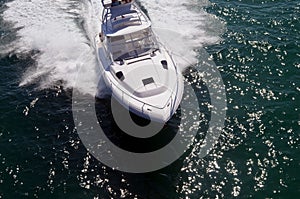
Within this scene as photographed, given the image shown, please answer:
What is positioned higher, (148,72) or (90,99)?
(148,72)

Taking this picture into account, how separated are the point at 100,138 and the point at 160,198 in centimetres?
631

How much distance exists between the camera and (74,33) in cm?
3503

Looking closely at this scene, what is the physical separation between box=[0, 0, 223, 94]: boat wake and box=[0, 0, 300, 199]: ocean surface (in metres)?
0.11

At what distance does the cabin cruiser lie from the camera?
2245 cm

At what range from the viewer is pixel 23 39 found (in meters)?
34.1

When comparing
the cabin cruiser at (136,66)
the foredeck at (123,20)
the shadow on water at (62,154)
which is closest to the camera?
the shadow on water at (62,154)

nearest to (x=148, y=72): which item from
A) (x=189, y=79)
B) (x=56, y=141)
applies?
(x=189, y=79)

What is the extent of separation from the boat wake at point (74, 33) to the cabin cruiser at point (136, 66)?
3.38 meters

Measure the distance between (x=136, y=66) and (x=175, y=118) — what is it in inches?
184

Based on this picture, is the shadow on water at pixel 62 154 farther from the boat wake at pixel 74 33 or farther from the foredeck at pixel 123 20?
the foredeck at pixel 123 20

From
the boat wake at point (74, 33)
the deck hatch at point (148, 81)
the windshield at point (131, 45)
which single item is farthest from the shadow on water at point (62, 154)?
the windshield at point (131, 45)

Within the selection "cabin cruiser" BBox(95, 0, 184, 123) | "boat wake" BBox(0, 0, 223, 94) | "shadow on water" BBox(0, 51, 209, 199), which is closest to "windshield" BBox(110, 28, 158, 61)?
"cabin cruiser" BBox(95, 0, 184, 123)

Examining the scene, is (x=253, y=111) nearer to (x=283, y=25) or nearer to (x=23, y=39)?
(x=283, y=25)

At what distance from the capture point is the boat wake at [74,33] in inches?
1174
